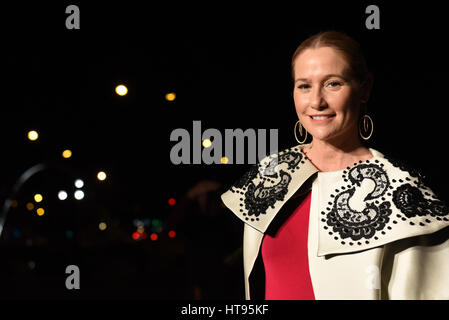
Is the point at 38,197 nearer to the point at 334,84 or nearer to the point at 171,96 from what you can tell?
the point at 171,96

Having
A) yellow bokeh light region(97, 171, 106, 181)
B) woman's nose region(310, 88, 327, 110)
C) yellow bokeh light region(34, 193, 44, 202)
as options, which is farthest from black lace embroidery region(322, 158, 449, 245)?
yellow bokeh light region(34, 193, 44, 202)

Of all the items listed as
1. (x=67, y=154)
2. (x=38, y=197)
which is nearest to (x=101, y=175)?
(x=67, y=154)

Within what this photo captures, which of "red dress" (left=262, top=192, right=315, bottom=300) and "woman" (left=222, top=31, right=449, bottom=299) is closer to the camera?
"woman" (left=222, top=31, right=449, bottom=299)

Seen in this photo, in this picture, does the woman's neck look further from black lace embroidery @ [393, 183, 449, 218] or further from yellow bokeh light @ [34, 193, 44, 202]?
yellow bokeh light @ [34, 193, 44, 202]

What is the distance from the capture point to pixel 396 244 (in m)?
1.92

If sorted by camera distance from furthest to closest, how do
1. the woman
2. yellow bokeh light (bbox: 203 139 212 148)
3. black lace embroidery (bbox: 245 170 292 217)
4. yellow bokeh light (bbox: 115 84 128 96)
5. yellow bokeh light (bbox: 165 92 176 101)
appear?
1. yellow bokeh light (bbox: 165 92 176 101)
2. yellow bokeh light (bbox: 115 84 128 96)
3. yellow bokeh light (bbox: 203 139 212 148)
4. black lace embroidery (bbox: 245 170 292 217)
5. the woman

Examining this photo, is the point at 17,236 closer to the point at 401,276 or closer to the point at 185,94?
the point at 185,94

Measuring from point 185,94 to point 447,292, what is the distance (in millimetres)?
2435

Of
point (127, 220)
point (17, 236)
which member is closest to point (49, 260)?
point (127, 220)

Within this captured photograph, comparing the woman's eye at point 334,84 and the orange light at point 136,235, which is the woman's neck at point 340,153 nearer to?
the woman's eye at point 334,84

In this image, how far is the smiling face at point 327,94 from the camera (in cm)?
200

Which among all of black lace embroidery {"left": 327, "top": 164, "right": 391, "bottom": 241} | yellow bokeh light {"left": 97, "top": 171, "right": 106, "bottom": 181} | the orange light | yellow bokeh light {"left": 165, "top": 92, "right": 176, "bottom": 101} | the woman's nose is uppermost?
yellow bokeh light {"left": 165, "top": 92, "right": 176, "bottom": 101}

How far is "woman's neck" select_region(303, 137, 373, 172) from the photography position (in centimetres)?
209

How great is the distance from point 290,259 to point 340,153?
1.45 feet
